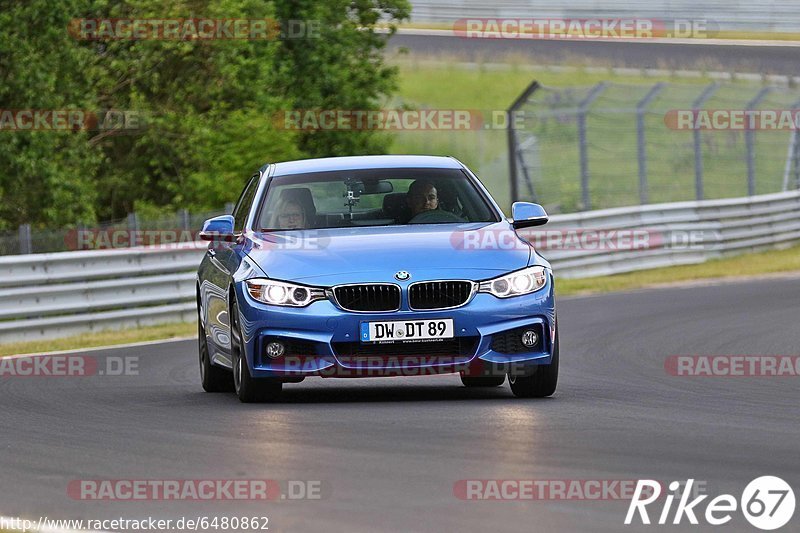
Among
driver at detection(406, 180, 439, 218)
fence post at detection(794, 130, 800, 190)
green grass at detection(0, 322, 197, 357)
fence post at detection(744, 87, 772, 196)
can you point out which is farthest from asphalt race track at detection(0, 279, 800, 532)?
fence post at detection(794, 130, 800, 190)

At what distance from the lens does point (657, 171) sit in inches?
1254

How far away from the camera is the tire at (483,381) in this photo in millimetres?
11922

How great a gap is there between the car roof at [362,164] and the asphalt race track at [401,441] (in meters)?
1.43

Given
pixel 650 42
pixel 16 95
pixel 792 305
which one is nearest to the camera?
pixel 792 305

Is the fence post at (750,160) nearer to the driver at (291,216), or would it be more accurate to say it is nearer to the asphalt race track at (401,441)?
the asphalt race track at (401,441)

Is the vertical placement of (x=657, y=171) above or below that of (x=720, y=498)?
below

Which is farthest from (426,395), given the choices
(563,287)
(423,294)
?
(563,287)

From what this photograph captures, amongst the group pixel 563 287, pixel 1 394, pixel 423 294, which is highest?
pixel 423 294

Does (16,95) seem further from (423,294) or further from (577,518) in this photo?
(577,518)

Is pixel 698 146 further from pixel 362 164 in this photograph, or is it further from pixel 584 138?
pixel 362 164

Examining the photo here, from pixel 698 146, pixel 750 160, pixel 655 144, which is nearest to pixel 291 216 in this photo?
pixel 698 146

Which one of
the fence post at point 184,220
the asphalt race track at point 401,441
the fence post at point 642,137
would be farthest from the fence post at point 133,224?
the fence post at point 642,137

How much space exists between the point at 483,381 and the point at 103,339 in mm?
7622

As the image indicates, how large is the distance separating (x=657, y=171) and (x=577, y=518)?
84.8 feet
